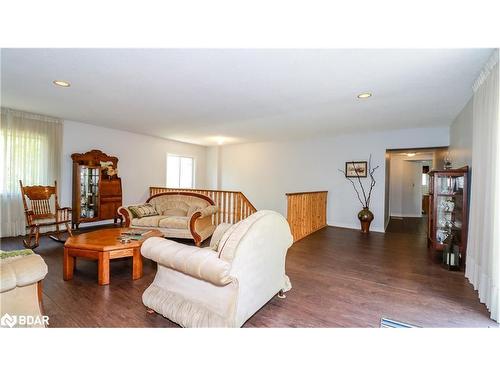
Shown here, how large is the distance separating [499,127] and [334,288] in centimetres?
208

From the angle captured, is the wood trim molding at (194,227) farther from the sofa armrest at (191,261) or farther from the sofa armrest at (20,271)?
the sofa armrest at (20,271)

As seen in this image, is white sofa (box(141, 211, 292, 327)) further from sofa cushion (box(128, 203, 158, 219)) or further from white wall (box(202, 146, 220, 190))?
white wall (box(202, 146, 220, 190))

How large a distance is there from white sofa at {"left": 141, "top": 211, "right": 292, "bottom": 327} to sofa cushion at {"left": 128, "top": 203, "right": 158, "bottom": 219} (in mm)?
2637

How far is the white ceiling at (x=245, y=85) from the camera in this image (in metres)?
2.40

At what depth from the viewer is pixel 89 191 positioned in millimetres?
5523

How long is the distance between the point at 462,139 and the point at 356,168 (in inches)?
93.1

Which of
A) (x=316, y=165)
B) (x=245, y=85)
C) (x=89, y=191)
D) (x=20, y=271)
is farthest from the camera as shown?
(x=316, y=165)

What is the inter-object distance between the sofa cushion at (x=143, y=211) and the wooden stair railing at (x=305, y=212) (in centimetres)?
261

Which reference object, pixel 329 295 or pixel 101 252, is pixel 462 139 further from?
pixel 101 252

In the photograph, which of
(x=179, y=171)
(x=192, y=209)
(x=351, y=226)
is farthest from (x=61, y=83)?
(x=351, y=226)
